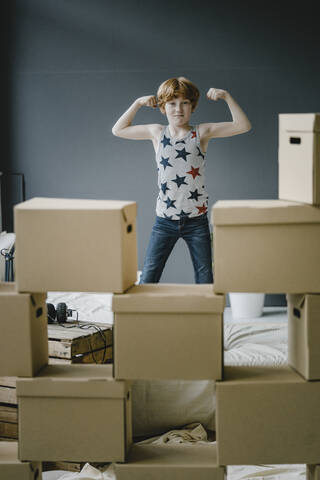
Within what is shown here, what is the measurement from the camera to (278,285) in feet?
6.56

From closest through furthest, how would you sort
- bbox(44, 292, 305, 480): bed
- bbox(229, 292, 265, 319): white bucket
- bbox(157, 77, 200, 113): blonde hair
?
bbox(44, 292, 305, 480): bed
bbox(157, 77, 200, 113): blonde hair
bbox(229, 292, 265, 319): white bucket

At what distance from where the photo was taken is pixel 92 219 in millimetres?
1985

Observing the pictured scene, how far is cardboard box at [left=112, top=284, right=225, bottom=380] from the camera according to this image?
78.9 inches

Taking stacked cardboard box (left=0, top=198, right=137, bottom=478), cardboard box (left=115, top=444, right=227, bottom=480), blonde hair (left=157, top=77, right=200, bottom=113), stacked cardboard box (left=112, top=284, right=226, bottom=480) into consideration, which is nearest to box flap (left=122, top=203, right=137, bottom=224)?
stacked cardboard box (left=0, top=198, right=137, bottom=478)

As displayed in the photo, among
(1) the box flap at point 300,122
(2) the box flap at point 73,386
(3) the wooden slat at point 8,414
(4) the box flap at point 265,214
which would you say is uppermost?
(1) the box flap at point 300,122

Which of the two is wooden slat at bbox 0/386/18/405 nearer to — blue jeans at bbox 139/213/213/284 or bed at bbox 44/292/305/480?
bed at bbox 44/292/305/480

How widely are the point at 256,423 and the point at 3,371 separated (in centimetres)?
78

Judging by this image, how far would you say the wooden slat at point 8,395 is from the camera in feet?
9.80

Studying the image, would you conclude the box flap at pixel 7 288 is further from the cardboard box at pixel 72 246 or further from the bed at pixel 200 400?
the bed at pixel 200 400

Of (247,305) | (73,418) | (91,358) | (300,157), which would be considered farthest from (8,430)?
(247,305)

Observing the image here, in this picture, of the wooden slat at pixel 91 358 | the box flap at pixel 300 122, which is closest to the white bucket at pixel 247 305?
the wooden slat at pixel 91 358

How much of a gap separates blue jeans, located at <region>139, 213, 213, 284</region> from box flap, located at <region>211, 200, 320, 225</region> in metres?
1.29

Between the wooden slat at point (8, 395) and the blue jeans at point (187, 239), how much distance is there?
804mm

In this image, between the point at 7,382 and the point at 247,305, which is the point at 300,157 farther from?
the point at 247,305
